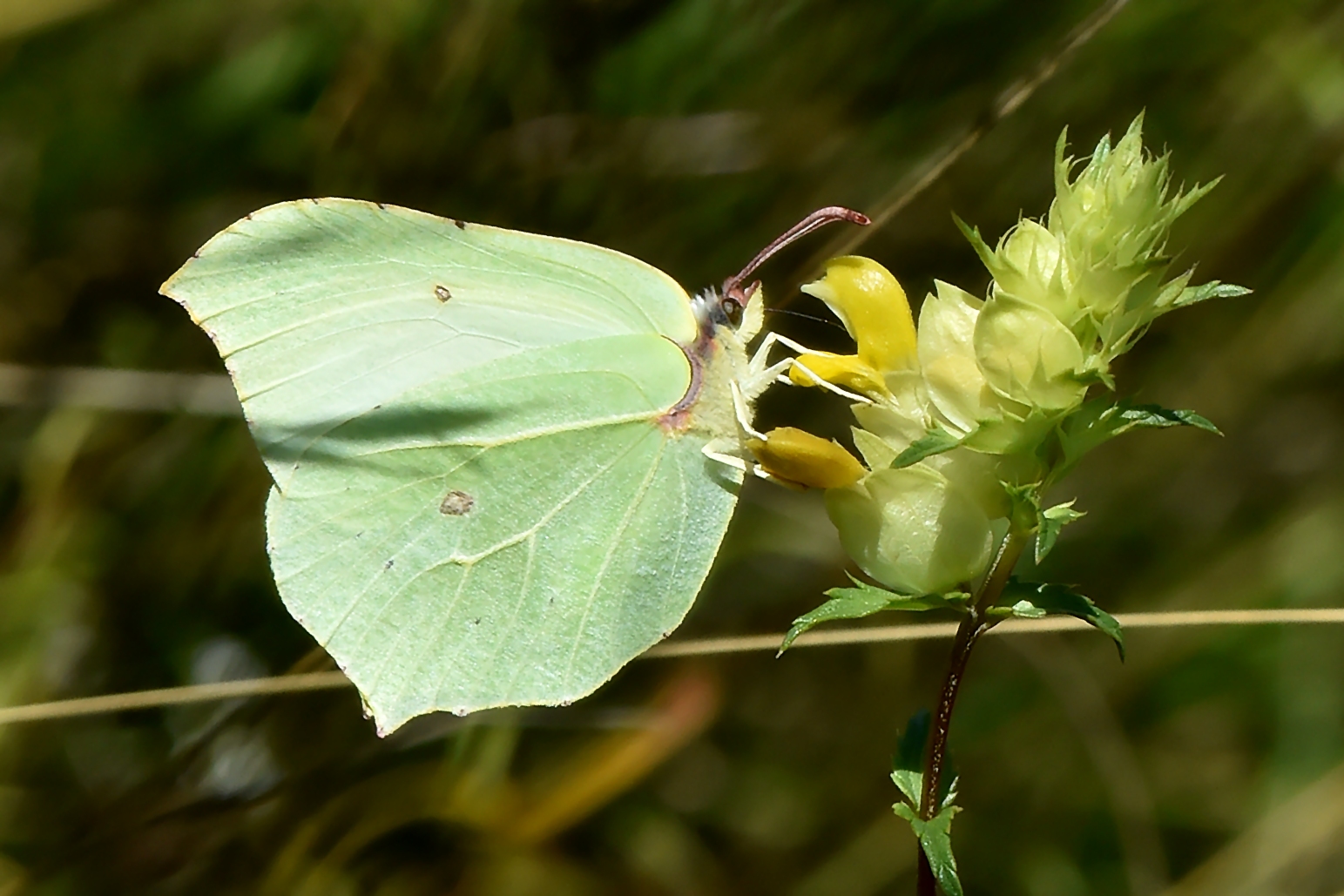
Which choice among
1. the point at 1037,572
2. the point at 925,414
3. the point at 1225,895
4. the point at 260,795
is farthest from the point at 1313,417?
the point at 260,795

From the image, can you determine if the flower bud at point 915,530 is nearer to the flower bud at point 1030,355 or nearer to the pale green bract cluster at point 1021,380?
the pale green bract cluster at point 1021,380

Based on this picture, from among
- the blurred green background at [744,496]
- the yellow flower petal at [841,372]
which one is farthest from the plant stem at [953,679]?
the blurred green background at [744,496]

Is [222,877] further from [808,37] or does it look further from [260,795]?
[808,37]

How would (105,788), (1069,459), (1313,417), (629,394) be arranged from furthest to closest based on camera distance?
(1313,417), (105,788), (629,394), (1069,459)

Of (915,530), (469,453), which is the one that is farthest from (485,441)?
(915,530)

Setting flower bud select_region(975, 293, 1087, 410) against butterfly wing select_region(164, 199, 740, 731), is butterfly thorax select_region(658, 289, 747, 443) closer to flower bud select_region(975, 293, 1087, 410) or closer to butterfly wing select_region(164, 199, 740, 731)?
butterfly wing select_region(164, 199, 740, 731)

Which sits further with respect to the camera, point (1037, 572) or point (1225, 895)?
point (1037, 572)

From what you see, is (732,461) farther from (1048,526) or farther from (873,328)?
(1048,526)

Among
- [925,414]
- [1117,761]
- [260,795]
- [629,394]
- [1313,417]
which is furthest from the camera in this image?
[1313,417]
